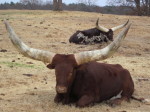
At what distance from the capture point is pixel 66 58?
22.0 ft

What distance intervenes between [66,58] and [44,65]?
4420 millimetres

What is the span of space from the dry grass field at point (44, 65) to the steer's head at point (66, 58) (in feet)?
1.63

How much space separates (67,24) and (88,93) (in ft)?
44.1

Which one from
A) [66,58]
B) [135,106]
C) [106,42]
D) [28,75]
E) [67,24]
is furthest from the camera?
[67,24]

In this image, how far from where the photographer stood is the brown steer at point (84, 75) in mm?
6594

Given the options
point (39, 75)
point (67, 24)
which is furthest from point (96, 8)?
→ point (39, 75)

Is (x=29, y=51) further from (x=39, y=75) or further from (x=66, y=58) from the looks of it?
(x=39, y=75)

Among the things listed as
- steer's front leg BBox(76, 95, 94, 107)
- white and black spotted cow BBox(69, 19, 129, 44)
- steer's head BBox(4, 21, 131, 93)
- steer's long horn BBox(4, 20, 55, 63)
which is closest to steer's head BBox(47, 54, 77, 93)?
steer's head BBox(4, 21, 131, 93)

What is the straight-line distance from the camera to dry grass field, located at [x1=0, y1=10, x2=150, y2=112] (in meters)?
7.13

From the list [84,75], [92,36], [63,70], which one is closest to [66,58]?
[63,70]

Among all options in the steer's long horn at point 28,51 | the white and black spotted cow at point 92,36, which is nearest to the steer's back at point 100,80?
the steer's long horn at point 28,51

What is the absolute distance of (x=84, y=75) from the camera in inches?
277

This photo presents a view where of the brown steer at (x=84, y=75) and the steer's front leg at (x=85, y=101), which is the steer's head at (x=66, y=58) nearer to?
the brown steer at (x=84, y=75)

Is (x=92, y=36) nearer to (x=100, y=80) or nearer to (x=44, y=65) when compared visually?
(x=44, y=65)
